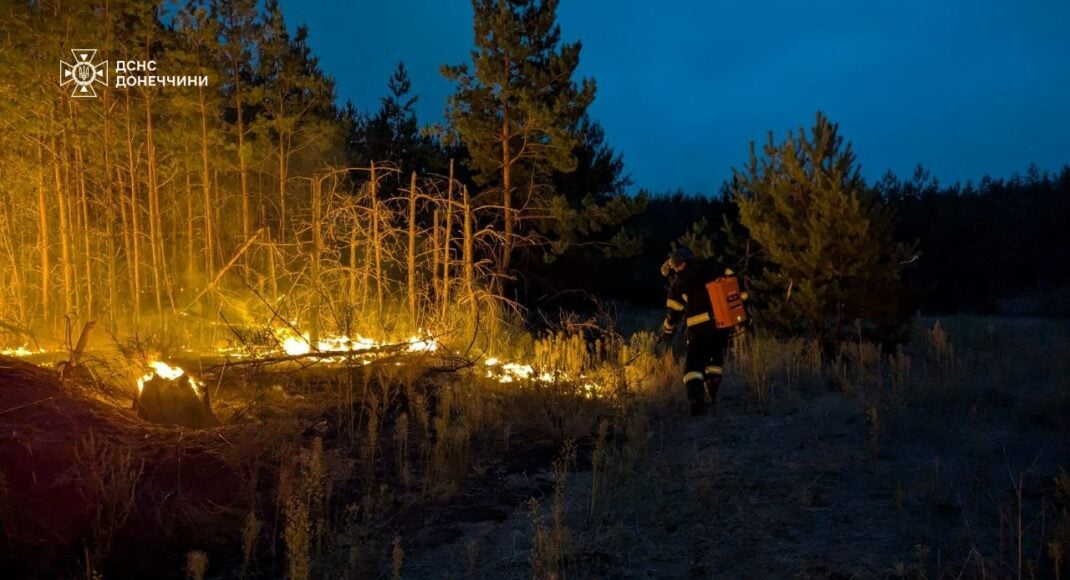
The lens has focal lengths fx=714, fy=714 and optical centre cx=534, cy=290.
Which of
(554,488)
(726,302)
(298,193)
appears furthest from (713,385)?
(298,193)

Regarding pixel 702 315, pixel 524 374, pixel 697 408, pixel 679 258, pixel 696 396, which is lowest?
pixel 697 408

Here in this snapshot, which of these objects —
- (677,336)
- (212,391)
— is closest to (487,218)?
(677,336)

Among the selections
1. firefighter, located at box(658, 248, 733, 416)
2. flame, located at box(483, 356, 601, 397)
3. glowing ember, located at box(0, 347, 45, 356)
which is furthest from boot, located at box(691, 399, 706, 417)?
glowing ember, located at box(0, 347, 45, 356)

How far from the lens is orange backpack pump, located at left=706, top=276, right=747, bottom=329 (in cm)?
754

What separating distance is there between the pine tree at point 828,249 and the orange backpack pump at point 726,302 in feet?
10.5

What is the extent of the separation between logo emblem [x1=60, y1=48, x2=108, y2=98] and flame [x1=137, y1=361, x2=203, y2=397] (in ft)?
23.6

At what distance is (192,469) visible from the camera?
5254 millimetres

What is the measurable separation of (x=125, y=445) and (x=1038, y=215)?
33244mm

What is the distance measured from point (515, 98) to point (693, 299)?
30.3 ft

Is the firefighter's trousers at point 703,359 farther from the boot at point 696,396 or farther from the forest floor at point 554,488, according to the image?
the forest floor at point 554,488

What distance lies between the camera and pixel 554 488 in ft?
18.5

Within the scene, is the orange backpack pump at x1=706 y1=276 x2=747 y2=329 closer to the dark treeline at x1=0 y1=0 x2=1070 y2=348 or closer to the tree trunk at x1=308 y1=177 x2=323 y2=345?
the dark treeline at x1=0 y1=0 x2=1070 y2=348

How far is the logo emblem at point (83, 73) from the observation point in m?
11.4

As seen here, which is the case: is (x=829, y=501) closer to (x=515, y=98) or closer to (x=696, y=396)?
(x=696, y=396)
